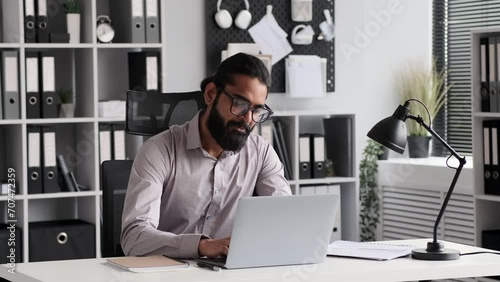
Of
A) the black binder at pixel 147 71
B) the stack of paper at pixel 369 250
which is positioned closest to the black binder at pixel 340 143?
the black binder at pixel 147 71

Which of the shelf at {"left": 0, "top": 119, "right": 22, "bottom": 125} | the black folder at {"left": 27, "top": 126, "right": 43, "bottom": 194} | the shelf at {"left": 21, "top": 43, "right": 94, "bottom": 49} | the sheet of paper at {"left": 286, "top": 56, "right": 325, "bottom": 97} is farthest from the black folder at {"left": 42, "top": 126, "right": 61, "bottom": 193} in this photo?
the sheet of paper at {"left": 286, "top": 56, "right": 325, "bottom": 97}

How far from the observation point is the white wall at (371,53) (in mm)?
5340

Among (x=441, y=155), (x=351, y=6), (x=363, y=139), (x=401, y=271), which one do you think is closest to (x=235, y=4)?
(x=351, y=6)

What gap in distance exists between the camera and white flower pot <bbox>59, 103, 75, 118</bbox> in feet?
14.6

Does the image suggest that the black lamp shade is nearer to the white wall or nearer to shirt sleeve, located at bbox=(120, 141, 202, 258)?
shirt sleeve, located at bbox=(120, 141, 202, 258)

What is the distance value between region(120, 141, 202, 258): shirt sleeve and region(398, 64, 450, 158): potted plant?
278 cm

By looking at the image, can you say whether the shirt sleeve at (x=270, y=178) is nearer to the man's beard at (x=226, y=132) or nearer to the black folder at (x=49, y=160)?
the man's beard at (x=226, y=132)

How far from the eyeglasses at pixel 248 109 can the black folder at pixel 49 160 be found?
1859mm

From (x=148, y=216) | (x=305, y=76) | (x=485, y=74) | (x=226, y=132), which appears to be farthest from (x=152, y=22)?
(x=148, y=216)

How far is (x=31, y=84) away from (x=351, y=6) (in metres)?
1.97

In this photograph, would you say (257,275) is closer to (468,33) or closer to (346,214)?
(346,214)

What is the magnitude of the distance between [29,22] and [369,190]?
2.16m

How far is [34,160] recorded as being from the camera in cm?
436

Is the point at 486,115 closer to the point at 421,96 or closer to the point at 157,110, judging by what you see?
the point at 421,96
